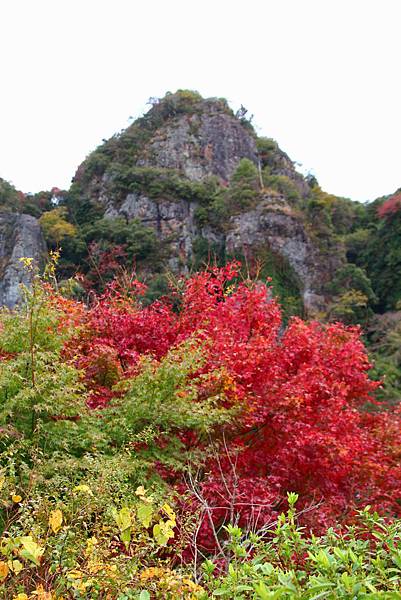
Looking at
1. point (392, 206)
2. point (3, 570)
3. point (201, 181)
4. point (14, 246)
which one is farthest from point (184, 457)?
point (201, 181)

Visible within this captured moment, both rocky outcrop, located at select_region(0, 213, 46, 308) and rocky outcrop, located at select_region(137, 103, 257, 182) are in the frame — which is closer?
rocky outcrop, located at select_region(0, 213, 46, 308)

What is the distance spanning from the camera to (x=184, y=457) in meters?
5.17

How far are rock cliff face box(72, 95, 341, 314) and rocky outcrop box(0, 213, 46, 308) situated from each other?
7.26 meters

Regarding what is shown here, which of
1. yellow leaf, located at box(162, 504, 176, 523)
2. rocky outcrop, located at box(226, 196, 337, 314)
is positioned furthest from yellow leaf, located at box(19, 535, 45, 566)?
rocky outcrop, located at box(226, 196, 337, 314)

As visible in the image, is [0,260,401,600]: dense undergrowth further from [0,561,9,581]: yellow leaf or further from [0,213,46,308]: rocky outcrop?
[0,213,46,308]: rocky outcrop

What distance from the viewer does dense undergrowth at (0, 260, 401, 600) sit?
2.40m

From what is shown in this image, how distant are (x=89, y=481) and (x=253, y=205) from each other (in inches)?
1148

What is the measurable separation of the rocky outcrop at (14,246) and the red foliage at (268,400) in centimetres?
2367

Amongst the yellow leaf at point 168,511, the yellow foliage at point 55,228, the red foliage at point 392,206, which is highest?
the red foliage at point 392,206

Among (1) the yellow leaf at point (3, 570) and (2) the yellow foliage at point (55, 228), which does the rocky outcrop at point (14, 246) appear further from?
(1) the yellow leaf at point (3, 570)

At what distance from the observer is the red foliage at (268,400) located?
18.7ft

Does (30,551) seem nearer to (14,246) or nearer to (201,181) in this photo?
(14,246)

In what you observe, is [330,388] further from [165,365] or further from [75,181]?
[75,181]

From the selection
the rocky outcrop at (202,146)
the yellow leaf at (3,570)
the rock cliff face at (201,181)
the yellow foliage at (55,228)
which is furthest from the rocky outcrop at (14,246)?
the yellow leaf at (3,570)
